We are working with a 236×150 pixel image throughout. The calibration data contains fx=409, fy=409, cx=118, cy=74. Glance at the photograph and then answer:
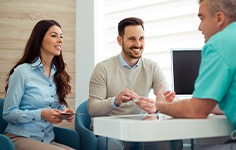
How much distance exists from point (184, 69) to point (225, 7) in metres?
1.83

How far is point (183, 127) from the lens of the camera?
1.40m

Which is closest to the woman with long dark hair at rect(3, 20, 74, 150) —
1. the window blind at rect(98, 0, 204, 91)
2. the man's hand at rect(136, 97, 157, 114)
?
the man's hand at rect(136, 97, 157, 114)

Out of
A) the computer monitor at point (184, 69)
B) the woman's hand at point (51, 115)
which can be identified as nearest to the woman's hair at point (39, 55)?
the woman's hand at point (51, 115)

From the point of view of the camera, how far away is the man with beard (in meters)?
3.03

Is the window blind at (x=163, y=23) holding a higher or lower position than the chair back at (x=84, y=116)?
higher

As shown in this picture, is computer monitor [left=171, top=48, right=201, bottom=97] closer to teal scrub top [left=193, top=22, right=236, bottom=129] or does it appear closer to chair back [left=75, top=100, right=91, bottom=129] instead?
chair back [left=75, top=100, right=91, bottom=129]

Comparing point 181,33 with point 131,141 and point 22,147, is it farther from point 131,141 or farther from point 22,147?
point 131,141

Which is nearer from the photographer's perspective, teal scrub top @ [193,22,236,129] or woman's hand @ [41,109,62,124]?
teal scrub top @ [193,22,236,129]

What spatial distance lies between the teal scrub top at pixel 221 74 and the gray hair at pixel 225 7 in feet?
0.42

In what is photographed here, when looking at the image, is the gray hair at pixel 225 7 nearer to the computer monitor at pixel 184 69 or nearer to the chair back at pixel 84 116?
the computer monitor at pixel 184 69

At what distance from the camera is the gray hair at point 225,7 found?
158cm

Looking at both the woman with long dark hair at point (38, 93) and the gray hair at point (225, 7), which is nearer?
the gray hair at point (225, 7)

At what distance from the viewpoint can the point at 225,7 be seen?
1587mm

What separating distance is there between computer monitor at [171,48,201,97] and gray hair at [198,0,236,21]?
175 cm
